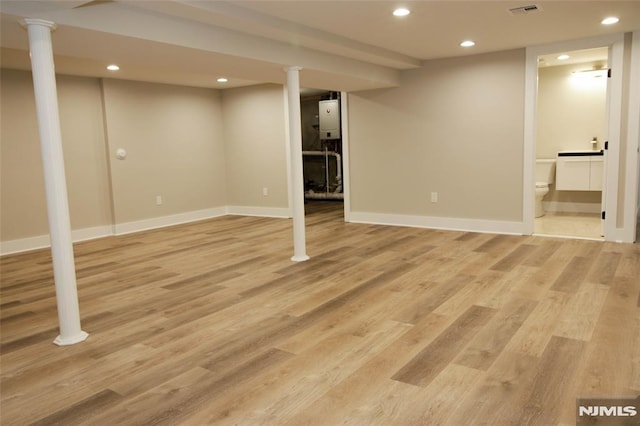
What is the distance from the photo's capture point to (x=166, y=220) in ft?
24.1

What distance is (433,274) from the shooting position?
4.03 m

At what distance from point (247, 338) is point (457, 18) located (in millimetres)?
3151

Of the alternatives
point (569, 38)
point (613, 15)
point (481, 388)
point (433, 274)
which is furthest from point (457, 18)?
point (481, 388)

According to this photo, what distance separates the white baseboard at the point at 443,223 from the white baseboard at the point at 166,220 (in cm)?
259

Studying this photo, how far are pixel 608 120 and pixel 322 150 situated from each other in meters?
5.81

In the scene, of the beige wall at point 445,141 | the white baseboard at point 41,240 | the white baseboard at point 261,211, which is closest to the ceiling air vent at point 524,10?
the beige wall at point 445,141

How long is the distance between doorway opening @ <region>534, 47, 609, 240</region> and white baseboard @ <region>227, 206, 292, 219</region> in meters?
3.79

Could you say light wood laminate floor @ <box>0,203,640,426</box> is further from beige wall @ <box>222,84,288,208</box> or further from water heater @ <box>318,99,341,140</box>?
water heater @ <box>318,99,341,140</box>

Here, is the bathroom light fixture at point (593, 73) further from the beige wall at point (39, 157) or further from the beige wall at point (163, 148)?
the beige wall at point (39, 157)

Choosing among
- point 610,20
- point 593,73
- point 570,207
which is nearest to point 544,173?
point 570,207

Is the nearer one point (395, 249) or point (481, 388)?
point (481, 388)

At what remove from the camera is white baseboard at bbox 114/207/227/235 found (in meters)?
6.77

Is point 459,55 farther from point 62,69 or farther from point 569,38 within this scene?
point 62,69

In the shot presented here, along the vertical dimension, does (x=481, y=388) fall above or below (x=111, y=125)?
below
